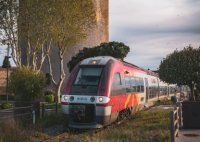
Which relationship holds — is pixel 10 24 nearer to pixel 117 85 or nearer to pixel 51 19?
pixel 51 19

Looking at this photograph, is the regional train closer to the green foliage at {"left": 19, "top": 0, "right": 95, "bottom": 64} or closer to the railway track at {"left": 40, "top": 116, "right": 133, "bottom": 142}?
the railway track at {"left": 40, "top": 116, "right": 133, "bottom": 142}

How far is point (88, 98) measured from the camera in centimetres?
1955

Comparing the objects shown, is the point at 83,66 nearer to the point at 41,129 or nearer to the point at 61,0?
the point at 41,129

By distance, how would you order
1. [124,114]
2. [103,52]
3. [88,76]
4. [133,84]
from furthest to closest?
[103,52] < [133,84] < [124,114] < [88,76]

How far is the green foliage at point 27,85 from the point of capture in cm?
2767

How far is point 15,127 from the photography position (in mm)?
18422

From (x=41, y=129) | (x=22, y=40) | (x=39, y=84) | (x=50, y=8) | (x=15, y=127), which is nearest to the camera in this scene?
(x=15, y=127)

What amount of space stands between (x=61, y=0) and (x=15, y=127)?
988 inches

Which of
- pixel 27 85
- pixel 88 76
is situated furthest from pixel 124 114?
pixel 27 85

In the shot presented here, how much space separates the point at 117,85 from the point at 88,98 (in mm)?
2232

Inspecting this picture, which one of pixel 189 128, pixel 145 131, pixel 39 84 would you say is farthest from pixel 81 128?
pixel 39 84

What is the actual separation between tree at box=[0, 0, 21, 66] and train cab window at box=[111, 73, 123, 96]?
22763 millimetres

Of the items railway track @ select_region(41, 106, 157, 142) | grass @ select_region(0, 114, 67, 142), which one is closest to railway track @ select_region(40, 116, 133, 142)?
railway track @ select_region(41, 106, 157, 142)

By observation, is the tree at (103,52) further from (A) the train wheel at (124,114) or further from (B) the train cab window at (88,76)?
(B) the train cab window at (88,76)
